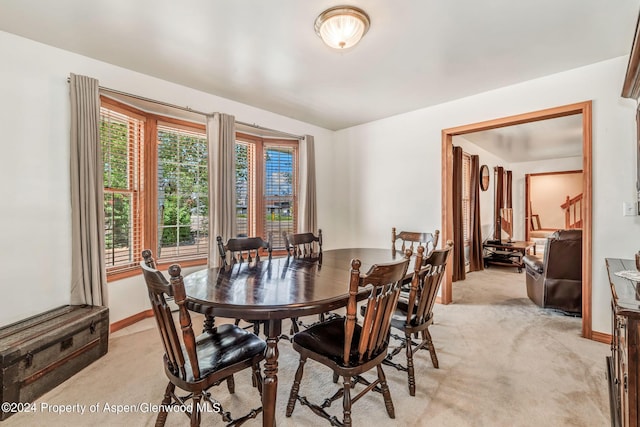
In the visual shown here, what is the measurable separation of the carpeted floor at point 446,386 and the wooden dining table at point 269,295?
565 millimetres

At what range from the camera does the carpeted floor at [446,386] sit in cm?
166

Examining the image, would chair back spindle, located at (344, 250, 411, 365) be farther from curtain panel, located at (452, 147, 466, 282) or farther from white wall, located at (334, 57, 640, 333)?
curtain panel, located at (452, 147, 466, 282)

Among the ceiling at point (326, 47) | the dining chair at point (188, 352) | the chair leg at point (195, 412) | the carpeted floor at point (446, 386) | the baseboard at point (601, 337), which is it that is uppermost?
the ceiling at point (326, 47)

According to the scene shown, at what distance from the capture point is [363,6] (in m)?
1.85

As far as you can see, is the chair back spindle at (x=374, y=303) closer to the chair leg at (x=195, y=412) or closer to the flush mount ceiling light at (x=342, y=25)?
the chair leg at (x=195, y=412)

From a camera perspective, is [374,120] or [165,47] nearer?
[165,47]

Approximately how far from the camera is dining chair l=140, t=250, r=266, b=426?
1230mm

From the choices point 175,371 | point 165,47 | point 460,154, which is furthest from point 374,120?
point 175,371

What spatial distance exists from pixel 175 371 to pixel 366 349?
3.07 ft

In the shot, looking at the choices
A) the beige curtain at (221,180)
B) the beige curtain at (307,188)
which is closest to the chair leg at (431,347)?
A: the beige curtain at (221,180)

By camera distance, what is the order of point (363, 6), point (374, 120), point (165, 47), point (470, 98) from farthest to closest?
point (374, 120), point (470, 98), point (165, 47), point (363, 6)

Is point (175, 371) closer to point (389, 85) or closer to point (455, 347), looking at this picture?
point (455, 347)


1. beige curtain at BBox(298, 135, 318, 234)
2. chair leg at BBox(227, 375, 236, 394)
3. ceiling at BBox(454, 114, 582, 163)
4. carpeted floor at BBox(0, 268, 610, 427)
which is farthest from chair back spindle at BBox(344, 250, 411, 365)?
ceiling at BBox(454, 114, 582, 163)

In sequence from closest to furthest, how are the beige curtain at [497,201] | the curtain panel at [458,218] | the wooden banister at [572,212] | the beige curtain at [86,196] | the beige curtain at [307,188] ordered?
the beige curtain at [86,196] → the beige curtain at [307,188] → the curtain panel at [458,218] → the beige curtain at [497,201] → the wooden banister at [572,212]
